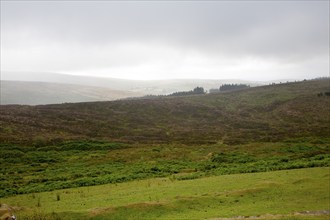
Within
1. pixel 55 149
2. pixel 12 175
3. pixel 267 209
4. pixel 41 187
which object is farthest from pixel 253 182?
pixel 55 149

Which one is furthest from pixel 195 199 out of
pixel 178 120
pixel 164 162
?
pixel 178 120

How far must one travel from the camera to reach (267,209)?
24.5 m

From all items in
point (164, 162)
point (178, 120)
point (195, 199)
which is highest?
point (178, 120)

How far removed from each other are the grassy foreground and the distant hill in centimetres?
3235

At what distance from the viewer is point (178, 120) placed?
10212 centimetres

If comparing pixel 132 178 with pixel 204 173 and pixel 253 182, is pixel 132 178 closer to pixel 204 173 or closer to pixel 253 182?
pixel 204 173

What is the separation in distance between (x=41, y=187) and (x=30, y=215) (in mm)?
13553

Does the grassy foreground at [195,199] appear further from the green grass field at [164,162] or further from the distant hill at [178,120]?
the distant hill at [178,120]

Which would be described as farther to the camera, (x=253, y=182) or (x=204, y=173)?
(x=204, y=173)

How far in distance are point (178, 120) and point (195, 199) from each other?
74.8 metres

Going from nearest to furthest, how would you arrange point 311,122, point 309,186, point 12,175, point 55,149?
point 309,186, point 12,175, point 55,149, point 311,122

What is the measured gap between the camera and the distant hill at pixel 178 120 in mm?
72000

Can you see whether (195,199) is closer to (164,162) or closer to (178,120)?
(164,162)

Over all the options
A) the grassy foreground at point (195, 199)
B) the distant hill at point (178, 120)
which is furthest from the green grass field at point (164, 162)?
the distant hill at point (178, 120)
